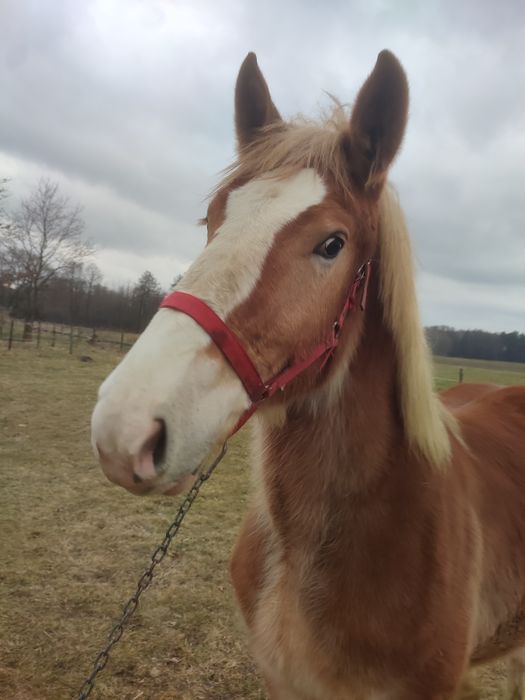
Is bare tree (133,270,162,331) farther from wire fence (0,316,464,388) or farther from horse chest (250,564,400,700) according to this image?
horse chest (250,564,400,700)

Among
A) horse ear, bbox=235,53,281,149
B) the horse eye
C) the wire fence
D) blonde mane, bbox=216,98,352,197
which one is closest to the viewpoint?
the horse eye

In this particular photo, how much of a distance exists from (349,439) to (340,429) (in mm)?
53

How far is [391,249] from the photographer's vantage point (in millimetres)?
1930

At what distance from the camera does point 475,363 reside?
140 feet

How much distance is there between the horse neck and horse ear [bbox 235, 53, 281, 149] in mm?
846

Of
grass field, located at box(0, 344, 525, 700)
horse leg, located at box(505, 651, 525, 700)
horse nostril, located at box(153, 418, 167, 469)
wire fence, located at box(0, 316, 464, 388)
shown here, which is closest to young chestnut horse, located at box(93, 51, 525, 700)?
horse nostril, located at box(153, 418, 167, 469)

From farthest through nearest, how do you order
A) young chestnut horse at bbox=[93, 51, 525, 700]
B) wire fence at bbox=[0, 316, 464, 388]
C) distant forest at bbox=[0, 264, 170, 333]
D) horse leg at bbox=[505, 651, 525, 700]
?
distant forest at bbox=[0, 264, 170, 333]
wire fence at bbox=[0, 316, 464, 388]
horse leg at bbox=[505, 651, 525, 700]
young chestnut horse at bbox=[93, 51, 525, 700]

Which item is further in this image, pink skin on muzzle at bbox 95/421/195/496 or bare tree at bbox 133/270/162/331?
bare tree at bbox 133/270/162/331

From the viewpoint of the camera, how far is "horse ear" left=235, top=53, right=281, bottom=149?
2.12 meters

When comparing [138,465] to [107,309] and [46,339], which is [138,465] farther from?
[107,309]

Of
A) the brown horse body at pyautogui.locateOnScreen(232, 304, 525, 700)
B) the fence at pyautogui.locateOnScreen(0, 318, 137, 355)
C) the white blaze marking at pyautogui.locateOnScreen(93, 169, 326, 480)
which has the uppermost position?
the white blaze marking at pyautogui.locateOnScreen(93, 169, 326, 480)

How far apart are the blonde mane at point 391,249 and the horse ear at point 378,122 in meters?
0.05

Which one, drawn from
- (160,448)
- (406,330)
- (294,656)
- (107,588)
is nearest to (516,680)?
(294,656)

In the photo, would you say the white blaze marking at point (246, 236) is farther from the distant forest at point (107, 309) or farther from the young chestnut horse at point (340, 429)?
the distant forest at point (107, 309)
